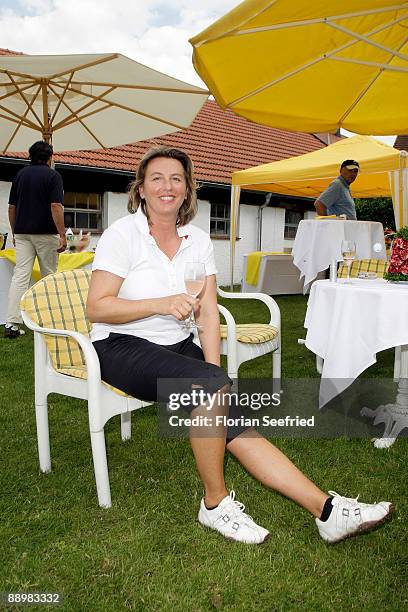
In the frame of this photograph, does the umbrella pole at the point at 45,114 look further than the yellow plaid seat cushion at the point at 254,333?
Yes

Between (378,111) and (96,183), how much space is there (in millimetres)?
7797

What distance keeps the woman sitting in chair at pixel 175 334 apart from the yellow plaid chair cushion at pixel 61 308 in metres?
0.27

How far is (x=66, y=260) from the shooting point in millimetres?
6531

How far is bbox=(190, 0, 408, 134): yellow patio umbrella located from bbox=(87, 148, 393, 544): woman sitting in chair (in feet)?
3.44

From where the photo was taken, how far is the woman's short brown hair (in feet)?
8.28

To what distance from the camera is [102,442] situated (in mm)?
2338

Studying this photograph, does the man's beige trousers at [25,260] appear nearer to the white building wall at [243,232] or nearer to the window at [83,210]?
the window at [83,210]

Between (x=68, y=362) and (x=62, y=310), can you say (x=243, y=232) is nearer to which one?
(x=62, y=310)

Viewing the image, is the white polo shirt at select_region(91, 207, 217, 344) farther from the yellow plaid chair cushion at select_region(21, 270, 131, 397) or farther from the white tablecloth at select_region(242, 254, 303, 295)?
the white tablecloth at select_region(242, 254, 303, 295)

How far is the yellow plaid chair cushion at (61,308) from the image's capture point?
2.65 m

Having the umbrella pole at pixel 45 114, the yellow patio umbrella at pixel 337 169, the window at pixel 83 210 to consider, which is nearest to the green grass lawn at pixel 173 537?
the umbrella pole at pixel 45 114

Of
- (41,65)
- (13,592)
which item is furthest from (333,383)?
(41,65)

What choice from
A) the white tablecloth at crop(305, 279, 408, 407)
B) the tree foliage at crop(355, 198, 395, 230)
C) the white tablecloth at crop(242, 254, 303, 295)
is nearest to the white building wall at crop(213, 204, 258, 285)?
the white tablecloth at crop(242, 254, 303, 295)

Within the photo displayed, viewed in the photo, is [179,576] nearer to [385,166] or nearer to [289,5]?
[289,5]
